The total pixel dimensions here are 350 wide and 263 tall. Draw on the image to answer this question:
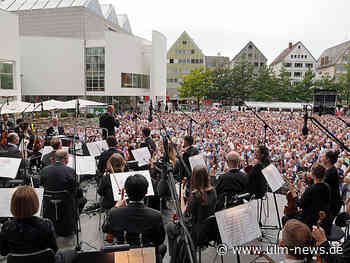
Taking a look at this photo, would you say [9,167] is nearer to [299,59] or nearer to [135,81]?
[135,81]

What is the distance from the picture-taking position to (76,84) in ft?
125

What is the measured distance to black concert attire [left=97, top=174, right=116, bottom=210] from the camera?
164 inches

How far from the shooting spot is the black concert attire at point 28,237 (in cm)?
256

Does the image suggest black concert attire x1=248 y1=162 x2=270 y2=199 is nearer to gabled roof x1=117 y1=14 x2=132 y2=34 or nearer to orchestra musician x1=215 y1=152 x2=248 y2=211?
orchestra musician x1=215 y1=152 x2=248 y2=211

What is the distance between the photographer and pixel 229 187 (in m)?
4.11

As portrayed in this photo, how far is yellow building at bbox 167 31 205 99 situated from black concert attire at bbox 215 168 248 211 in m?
67.2

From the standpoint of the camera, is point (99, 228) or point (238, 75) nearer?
point (99, 228)

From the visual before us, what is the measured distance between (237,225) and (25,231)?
77.9 inches

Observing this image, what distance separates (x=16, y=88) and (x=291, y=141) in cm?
2290

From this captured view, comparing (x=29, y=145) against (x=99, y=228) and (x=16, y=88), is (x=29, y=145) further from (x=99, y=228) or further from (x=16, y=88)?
(x=16, y=88)

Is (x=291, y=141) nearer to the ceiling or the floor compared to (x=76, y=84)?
nearer to the floor

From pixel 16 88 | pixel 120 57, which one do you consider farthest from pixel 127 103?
pixel 16 88

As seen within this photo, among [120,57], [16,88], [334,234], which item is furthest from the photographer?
[120,57]

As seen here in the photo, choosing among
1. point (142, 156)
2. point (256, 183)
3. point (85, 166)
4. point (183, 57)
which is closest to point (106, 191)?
point (85, 166)
